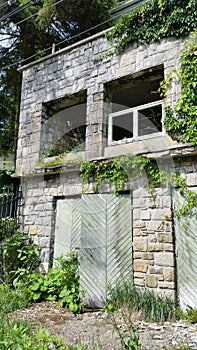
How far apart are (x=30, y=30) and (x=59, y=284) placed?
7347 mm

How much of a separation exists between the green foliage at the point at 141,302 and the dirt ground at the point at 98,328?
0.49ft

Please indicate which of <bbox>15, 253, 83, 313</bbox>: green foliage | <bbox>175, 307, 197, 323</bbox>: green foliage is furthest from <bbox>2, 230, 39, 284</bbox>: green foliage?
<bbox>175, 307, 197, 323</bbox>: green foliage

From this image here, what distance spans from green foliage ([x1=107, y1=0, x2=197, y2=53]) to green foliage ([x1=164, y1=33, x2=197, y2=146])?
38cm

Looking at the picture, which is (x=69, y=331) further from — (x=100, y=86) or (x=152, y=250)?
(x=100, y=86)

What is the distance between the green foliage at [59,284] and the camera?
5.00 metres

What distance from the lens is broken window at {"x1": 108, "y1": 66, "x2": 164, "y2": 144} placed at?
5.58 metres

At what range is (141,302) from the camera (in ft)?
14.3

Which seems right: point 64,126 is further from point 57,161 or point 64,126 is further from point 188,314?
point 188,314

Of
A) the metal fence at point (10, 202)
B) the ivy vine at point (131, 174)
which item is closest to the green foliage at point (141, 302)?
the ivy vine at point (131, 174)

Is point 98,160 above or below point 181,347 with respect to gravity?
above

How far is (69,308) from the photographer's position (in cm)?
475

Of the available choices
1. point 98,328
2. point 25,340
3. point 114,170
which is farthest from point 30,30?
point 25,340

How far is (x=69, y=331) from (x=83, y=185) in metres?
2.58

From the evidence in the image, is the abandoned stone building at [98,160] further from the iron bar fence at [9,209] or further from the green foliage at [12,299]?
the green foliage at [12,299]
